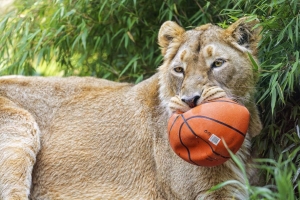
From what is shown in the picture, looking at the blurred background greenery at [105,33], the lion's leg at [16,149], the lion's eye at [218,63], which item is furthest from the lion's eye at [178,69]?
the lion's leg at [16,149]

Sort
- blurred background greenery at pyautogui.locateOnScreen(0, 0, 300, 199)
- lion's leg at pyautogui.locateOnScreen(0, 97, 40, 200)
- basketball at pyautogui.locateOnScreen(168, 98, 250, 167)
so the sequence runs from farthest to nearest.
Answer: blurred background greenery at pyautogui.locateOnScreen(0, 0, 300, 199) < lion's leg at pyautogui.locateOnScreen(0, 97, 40, 200) < basketball at pyautogui.locateOnScreen(168, 98, 250, 167)

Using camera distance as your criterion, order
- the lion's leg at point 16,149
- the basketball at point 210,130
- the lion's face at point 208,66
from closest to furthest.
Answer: the basketball at point 210,130 → the lion's face at point 208,66 → the lion's leg at point 16,149

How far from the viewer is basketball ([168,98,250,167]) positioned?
486cm

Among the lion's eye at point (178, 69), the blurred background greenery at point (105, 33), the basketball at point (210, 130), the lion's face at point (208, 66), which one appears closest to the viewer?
the basketball at point (210, 130)

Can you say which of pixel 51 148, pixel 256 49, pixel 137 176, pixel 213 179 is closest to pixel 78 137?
pixel 51 148

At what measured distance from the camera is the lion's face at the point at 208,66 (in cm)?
520

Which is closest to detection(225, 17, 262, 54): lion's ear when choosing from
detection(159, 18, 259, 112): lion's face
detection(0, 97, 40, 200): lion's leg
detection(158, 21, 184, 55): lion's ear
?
detection(159, 18, 259, 112): lion's face

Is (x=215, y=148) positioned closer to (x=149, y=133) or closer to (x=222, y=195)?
(x=222, y=195)

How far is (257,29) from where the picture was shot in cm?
571

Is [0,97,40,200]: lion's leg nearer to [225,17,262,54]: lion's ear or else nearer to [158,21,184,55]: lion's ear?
[158,21,184,55]: lion's ear

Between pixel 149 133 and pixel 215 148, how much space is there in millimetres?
1295

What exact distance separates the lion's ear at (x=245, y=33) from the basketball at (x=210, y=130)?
34.8 inches

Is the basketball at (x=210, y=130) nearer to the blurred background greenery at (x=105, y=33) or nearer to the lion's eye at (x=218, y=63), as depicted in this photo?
the lion's eye at (x=218, y=63)

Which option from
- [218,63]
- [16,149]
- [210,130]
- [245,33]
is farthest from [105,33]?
[210,130]
